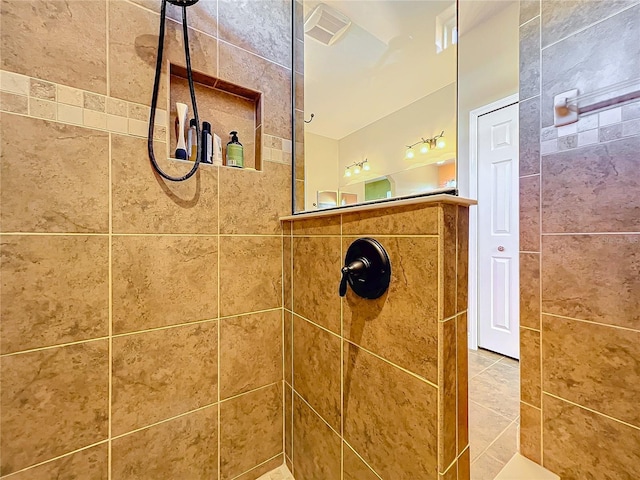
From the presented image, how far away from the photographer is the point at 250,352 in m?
1.05

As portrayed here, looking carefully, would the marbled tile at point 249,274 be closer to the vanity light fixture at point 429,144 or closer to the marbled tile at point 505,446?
the vanity light fixture at point 429,144

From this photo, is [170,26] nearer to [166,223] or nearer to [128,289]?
[166,223]

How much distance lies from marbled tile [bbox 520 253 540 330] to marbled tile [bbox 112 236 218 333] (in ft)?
4.59

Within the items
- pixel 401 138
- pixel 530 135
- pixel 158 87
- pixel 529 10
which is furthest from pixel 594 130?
pixel 158 87

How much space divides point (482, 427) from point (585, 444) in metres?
0.49

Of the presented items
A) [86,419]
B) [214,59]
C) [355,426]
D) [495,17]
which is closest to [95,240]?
[86,419]

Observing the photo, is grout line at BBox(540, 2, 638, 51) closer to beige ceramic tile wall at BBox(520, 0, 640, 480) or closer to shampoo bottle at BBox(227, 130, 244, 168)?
beige ceramic tile wall at BBox(520, 0, 640, 480)

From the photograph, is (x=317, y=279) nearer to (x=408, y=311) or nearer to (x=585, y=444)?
(x=408, y=311)

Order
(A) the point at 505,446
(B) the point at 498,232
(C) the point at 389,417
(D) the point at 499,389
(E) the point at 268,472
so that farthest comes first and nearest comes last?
(B) the point at 498,232, (D) the point at 499,389, (A) the point at 505,446, (E) the point at 268,472, (C) the point at 389,417

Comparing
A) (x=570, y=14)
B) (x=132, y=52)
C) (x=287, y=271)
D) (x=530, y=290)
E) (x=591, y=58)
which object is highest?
(x=570, y=14)

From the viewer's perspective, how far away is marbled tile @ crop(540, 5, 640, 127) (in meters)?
0.93

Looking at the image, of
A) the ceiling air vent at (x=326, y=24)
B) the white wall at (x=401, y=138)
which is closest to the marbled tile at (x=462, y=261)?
the white wall at (x=401, y=138)

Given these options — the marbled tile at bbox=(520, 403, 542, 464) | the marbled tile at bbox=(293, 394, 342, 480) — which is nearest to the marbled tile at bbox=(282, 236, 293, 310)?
the marbled tile at bbox=(293, 394, 342, 480)

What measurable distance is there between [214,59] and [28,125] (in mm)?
615
